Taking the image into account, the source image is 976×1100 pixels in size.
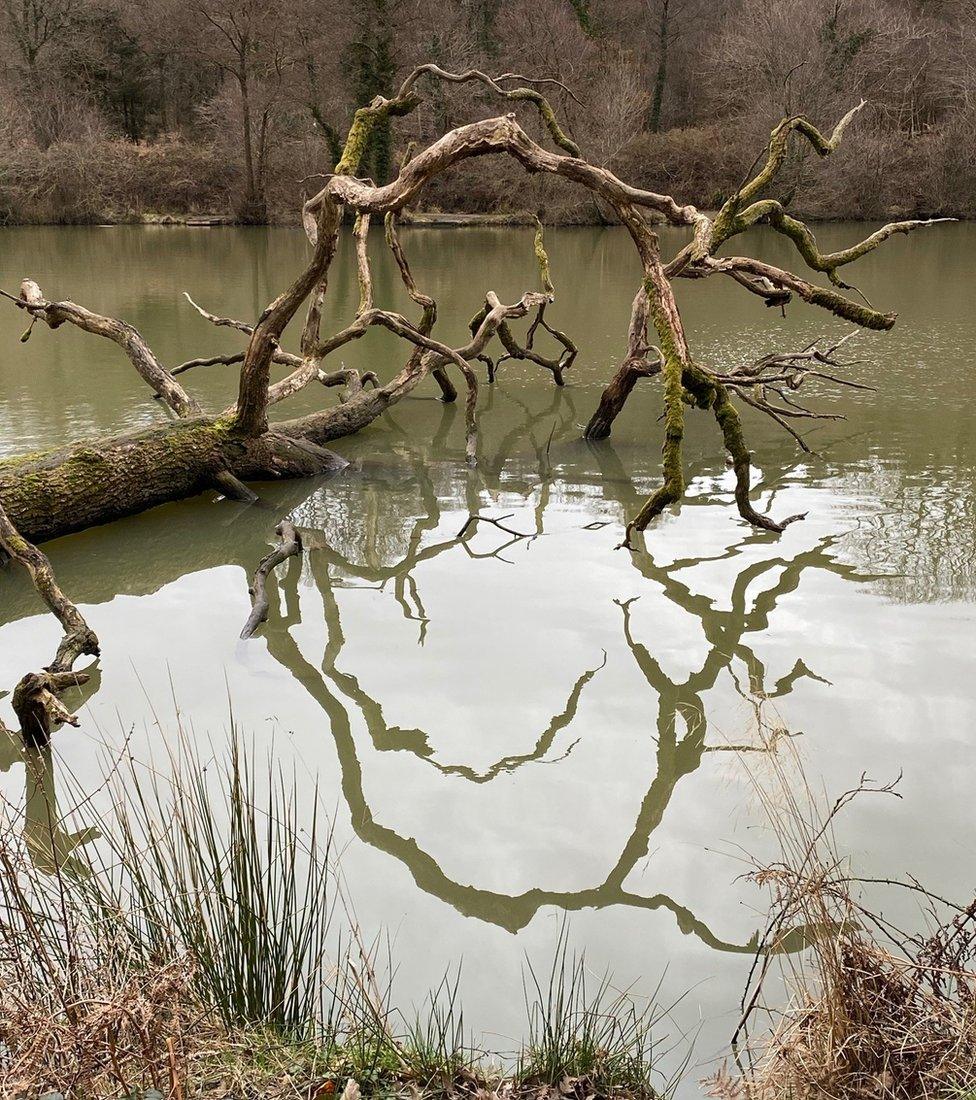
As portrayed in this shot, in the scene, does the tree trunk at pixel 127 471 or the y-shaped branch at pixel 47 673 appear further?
the tree trunk at pixel 127 471

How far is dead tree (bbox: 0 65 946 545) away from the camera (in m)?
5.86

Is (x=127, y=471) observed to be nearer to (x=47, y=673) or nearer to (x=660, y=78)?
(x=47, y=673)

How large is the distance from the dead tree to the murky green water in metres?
0.31

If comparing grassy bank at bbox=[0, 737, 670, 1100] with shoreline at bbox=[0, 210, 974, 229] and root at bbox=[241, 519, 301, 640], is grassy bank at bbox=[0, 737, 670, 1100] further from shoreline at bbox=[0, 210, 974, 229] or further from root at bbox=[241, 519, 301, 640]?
shoreline at bbox=[0, 210, 974, 229]

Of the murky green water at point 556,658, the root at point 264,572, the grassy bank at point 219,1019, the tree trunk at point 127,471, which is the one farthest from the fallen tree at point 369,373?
the grassy bank at point 219,1019

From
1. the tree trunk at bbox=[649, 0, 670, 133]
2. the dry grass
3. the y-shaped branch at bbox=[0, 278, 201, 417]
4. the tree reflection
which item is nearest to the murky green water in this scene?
the tree reflection

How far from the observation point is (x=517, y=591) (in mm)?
5941

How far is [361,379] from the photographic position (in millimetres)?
9602

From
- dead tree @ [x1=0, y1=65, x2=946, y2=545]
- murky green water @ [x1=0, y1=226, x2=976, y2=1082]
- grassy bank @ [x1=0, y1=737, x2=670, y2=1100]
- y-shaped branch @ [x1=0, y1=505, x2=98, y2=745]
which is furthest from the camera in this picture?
dead tree @ [x1=0, y1=65, x2=946, y2=545]

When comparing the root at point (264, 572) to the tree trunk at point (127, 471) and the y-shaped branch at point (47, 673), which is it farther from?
the tree trunk at point (127, 471)

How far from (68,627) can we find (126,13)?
40.1 meters

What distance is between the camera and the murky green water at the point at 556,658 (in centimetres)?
341

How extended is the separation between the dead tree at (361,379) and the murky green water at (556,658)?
31 cm

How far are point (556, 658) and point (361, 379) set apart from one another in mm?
5106
